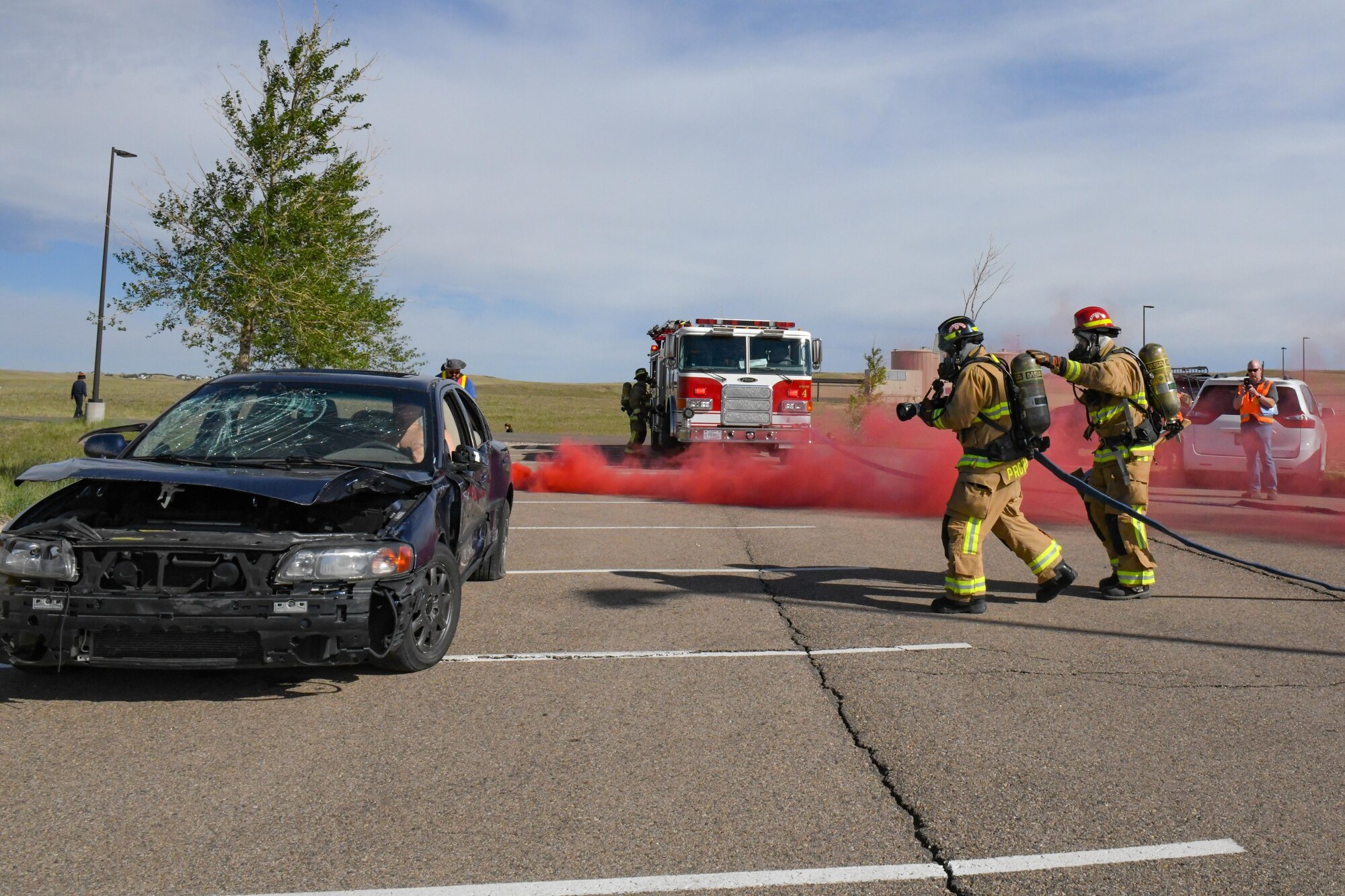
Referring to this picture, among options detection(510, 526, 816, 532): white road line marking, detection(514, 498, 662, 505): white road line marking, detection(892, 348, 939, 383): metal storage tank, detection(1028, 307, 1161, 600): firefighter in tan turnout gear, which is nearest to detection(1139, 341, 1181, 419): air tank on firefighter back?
detection(1028, 307, 1161, 600): firefighter in tan turnout gear

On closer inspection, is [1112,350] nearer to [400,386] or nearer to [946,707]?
[946,707]

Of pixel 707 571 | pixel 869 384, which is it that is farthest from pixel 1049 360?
pixel 869 384

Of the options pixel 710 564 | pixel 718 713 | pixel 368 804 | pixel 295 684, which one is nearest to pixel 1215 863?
pixel 718 713

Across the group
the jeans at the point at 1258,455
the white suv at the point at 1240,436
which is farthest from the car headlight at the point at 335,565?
the white suv at the point at 1240,436

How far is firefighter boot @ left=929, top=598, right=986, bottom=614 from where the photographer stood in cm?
680

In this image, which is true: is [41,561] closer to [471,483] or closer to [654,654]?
[471,483]

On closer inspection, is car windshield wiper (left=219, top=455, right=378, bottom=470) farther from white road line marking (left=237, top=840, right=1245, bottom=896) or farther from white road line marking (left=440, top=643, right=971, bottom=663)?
white road line marking (left=237, top=840, right=1245, bottom=896)

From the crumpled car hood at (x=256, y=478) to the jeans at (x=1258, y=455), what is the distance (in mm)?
12211

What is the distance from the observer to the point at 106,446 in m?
5.62

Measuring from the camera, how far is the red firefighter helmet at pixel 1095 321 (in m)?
7.65

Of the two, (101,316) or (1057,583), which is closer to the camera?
(1057,583)

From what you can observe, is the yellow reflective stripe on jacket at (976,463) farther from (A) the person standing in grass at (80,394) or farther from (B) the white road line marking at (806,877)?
(A) the person standing in grass at (80,394)

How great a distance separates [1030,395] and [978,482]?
643 millimetres

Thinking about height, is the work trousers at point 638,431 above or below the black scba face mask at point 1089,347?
below
